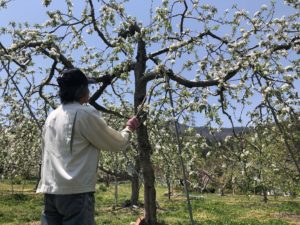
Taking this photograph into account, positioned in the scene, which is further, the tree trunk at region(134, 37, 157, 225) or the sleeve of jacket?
the tree trunk at region(134, 37, 157, 225)

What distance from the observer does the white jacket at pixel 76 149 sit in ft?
10.0

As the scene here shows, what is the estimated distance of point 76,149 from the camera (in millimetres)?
3104

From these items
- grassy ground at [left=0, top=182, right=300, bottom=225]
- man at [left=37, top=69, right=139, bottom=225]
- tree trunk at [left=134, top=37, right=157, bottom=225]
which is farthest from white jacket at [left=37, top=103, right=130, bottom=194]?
grassy ground at [left=0, top=182, right=300, bottom=225]

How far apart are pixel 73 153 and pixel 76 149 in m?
0.03

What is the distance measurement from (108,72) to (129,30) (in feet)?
2.67

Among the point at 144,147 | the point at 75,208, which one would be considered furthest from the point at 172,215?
the point at 75,208

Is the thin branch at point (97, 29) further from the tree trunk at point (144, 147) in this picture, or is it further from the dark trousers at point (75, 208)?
the dark trousers at point (75, 208)

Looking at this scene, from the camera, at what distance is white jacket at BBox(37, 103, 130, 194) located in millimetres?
3057

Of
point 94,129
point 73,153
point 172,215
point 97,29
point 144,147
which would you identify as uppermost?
point 97,29

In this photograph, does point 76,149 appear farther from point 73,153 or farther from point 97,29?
point 97,29

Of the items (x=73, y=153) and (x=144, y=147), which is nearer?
(x=73, y=153)

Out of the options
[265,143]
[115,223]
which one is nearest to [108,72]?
[265,143]

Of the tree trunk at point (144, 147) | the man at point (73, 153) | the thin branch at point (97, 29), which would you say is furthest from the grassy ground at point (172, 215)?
the man at point (73, 153)

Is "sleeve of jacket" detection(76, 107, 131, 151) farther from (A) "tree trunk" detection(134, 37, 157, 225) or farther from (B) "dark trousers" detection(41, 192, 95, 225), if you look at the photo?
(A) "tree trunk" detection(134, 37, 157, 225)
